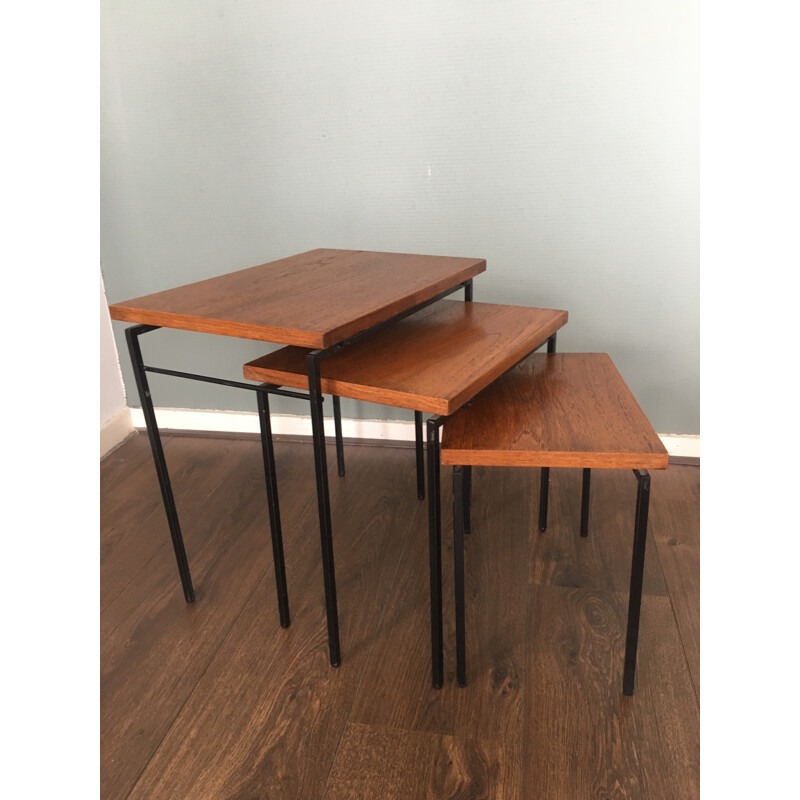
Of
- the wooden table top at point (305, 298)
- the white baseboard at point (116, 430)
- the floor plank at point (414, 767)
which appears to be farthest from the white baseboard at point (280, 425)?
the floor plank at point (414, 767)

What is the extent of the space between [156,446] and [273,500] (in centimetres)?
26

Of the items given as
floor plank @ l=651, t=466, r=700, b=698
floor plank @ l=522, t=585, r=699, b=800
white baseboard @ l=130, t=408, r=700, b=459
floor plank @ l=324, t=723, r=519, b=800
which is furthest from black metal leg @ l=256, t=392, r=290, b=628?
white baseboard @ l=130, t=408, r=700, b=459

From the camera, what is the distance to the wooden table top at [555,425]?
1100 mm

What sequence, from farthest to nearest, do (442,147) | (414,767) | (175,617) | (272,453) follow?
(442,147) < (175,617) < (272,453) < (414,767)

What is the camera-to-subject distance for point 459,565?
118 centimetres

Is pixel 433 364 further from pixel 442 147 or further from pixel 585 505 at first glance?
pixel 442 147

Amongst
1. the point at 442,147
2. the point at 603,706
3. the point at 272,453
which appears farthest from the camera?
the point at 442,147

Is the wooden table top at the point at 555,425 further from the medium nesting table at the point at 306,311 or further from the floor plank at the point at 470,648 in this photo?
the floor plank at the point at 470,648

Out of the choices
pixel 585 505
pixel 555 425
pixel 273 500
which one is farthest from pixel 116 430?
pixel 555 425

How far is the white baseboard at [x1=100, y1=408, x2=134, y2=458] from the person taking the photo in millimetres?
2342

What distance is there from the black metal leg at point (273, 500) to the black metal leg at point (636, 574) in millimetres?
661

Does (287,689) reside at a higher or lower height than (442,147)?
lower
